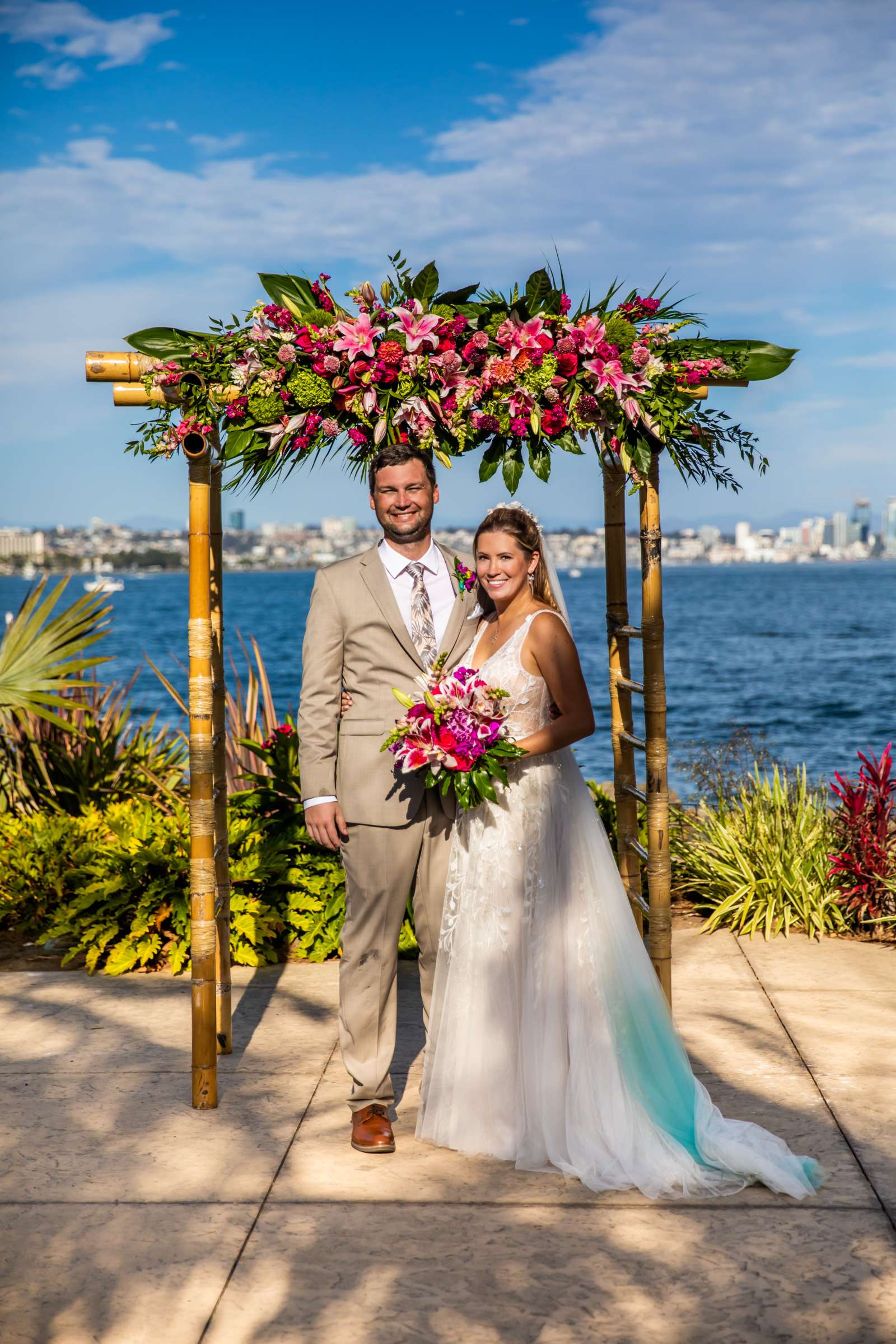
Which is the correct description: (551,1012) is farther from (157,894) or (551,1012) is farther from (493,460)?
(157,894)

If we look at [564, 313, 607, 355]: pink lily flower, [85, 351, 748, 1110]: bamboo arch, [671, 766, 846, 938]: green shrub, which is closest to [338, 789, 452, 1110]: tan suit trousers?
[85, 351, 748, 1110]: bamboo arch

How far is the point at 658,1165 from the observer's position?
364cm

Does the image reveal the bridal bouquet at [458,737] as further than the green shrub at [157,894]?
No

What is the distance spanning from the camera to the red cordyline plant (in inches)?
254

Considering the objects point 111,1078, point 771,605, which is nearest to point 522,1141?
point 111,1078

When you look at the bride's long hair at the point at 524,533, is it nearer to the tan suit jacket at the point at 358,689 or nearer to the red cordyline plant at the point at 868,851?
the tan suit jacket at the point at 358,689

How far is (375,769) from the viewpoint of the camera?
157 inches

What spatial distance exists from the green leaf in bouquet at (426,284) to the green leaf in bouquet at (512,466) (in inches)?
22.8

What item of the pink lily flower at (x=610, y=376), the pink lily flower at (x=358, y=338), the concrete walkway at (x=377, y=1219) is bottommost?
the concrete walkway at (x=377, y=1219)

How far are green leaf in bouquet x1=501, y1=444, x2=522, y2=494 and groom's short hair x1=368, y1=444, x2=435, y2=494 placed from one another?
1.05 feet

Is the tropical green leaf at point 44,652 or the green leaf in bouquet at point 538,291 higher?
the green leaf in bouquet at point 538,291

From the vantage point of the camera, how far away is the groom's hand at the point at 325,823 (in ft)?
13.1

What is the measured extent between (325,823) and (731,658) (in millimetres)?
48179

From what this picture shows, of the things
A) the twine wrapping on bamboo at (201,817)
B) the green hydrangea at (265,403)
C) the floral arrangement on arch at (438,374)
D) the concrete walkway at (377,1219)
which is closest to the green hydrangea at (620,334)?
the floral arrangement on arch at (438,374)
